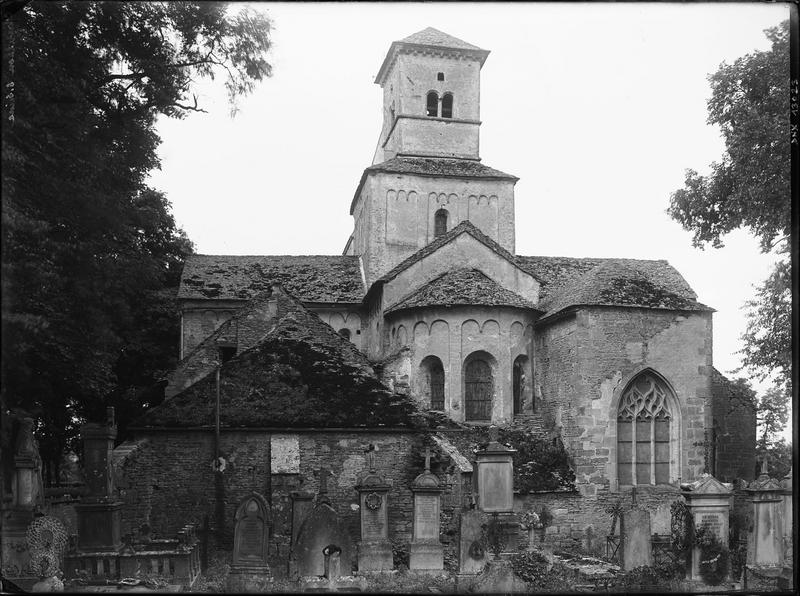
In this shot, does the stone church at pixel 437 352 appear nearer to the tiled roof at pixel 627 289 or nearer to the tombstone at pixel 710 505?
the tiled roof at pixel 627 289

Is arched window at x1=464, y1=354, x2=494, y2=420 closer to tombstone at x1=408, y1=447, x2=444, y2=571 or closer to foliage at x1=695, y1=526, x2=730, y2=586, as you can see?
tombstone at x1=408, y1=447, x2=444, y2=571

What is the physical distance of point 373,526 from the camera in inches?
711

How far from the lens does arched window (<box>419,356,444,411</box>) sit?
27375 millimetres

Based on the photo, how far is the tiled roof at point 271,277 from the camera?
109 feet

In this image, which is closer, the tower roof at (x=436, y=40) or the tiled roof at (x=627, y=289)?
the tiled roof at (x=627, y=289)

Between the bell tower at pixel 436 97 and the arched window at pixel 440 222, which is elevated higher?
the bell tower at pixel 436 97

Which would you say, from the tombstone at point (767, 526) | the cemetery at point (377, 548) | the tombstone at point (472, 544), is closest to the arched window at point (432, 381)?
the cemetery at point (377, 548)

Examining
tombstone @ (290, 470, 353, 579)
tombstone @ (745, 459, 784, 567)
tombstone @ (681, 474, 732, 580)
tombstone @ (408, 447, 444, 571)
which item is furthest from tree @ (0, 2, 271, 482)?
tombstone @ (745, 459, 784, 567)

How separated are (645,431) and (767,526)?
25.0 ft

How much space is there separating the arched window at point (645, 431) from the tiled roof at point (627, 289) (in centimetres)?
225

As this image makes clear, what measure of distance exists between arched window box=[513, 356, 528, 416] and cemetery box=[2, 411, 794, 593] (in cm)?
729

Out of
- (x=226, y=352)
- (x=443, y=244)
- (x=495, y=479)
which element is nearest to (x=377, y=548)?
(x=495, y=479)

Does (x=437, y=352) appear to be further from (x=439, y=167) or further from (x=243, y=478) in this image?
(x=439, y=167)

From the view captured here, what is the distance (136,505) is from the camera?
67.7 feet
